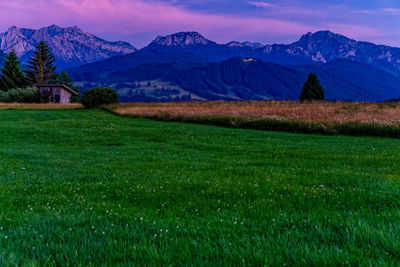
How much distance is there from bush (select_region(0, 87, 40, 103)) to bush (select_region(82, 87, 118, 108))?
102 feet

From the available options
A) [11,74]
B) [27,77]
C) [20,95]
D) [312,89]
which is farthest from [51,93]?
[312,89]

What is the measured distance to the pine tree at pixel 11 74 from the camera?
360ft

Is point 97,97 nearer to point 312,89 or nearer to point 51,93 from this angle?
point 51,93

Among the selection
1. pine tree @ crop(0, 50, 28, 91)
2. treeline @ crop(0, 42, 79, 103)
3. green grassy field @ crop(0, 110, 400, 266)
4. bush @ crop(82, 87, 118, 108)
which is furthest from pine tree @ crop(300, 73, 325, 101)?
pine tree @ crop(0, 50, 28, 91)

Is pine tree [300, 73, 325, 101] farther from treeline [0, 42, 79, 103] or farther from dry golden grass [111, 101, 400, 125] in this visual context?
treeline [0, 42, 79, 103]

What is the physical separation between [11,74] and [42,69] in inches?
491

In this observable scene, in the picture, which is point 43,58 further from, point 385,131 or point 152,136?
point 385,131

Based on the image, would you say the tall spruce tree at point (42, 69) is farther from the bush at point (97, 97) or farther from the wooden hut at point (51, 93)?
the bush at point (97, 97)

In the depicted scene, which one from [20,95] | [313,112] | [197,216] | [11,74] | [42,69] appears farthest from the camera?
[42,69]

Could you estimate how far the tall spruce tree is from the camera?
122m

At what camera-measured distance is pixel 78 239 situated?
520 cm

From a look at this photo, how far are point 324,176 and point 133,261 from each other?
303 inches

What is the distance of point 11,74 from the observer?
113 metres

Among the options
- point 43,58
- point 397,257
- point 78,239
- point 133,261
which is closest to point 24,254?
point 78,239
